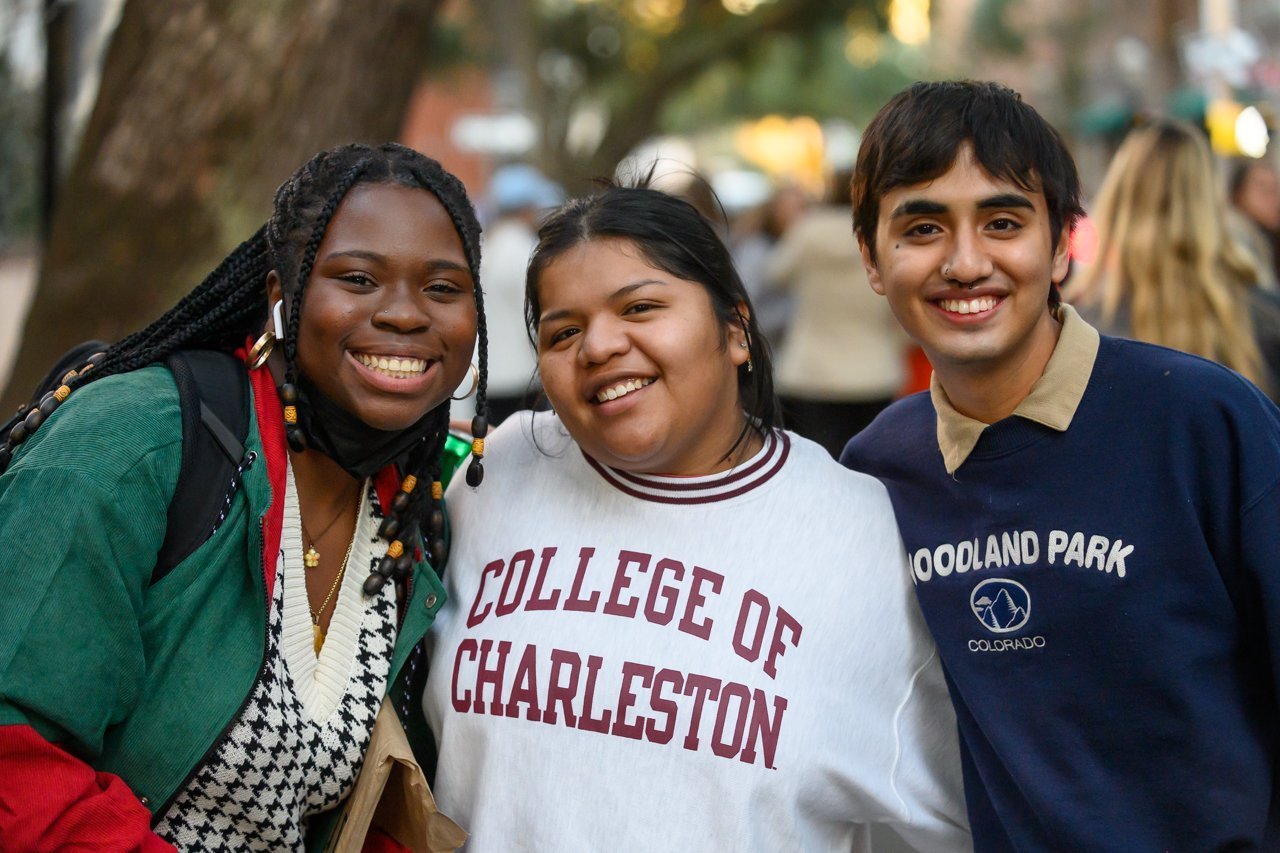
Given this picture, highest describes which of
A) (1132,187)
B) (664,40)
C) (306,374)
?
(664,40)

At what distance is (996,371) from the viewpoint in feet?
8.17

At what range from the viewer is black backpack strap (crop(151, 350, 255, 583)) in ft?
7.32

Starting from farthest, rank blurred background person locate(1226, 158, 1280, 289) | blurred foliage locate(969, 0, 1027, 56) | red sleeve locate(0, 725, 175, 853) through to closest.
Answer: blurred foliage locate(969, 0, 1027, 56) → blurred background person locate(1226, 158, 1280, 289) → red sleeve locate(0, 725, 175, 853)

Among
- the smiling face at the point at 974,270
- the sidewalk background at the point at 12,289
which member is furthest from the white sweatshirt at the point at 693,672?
the sidewalk background at the point at 12,289

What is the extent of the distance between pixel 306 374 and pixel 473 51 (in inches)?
579

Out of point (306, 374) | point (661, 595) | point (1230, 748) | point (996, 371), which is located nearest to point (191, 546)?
point (306, 374)

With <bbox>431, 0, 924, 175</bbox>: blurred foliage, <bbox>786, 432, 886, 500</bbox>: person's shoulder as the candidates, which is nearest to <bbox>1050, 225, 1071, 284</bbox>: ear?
<bbox>786, 432, 886, 500</bbox>: person's shoulder

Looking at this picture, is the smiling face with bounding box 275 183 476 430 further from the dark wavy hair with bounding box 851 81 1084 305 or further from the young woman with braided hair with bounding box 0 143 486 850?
the dark wavy hair with bounding box 851 81 1084 305

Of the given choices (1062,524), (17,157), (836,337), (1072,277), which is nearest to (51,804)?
(1062,524)

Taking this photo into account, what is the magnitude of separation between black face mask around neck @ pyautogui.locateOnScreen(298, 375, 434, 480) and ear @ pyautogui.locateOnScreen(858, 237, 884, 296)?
3.16 feet

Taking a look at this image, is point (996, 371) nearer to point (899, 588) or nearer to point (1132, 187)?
point (899, 588)

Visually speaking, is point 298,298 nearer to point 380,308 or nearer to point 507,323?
point 380,308

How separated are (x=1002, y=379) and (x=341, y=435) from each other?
1.22 m

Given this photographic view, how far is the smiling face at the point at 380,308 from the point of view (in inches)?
95.9
